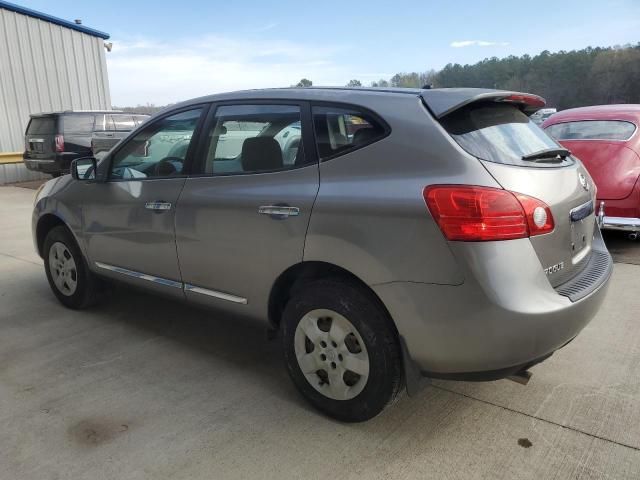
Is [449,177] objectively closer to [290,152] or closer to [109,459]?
[290,152]

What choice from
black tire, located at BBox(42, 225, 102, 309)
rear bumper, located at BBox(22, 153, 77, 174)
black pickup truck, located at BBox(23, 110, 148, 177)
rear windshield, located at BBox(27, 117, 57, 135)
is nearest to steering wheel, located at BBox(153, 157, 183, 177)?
black tire, located at BBox(42, 225, 102, 309)

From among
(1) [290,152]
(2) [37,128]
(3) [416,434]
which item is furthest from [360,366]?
Result: (2) [37,128]

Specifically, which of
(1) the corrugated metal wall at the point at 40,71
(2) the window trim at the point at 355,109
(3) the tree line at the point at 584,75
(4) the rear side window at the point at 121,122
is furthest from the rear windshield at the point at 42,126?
(3) the tree line at the point at 584,75

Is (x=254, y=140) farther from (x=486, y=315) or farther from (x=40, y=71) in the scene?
(x=40, y=71)

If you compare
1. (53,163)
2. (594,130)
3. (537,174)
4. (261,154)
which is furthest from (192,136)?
(53,163)

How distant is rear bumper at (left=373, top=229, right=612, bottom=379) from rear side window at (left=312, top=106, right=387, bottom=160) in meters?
0.71

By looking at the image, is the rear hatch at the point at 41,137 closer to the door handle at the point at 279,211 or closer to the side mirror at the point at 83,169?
the side mirror at the point at 83,169

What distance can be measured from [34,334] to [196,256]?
66.0 inches

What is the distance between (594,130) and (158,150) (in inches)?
215

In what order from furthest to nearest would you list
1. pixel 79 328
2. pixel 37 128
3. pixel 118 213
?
pixel 37 128, pixel 79 328, pixel 118 213

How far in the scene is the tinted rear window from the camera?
241cm

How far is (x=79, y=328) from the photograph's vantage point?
408cm

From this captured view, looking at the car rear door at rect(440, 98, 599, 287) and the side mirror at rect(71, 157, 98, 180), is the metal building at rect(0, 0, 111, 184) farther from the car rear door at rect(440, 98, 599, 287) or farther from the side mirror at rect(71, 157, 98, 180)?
the car rear door at rect(440, 98, 599, 287)

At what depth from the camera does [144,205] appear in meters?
3.56
